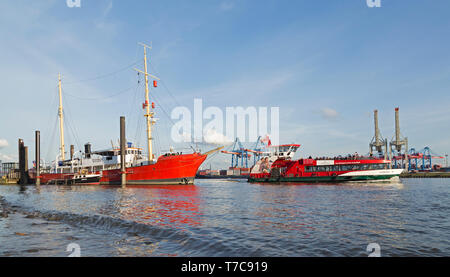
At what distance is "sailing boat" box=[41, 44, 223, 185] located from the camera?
4988cm

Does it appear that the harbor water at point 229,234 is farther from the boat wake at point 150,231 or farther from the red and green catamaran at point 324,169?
the red and green catamaran at point 324,169

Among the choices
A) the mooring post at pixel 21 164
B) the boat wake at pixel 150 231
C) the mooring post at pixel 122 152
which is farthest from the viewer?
the mooring post at pixel 21 164

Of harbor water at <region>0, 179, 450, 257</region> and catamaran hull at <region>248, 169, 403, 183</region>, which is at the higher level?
harbor water at <region>0, 179, 450, 257</region>

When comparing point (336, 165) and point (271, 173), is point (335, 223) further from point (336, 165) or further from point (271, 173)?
point (271, 173)

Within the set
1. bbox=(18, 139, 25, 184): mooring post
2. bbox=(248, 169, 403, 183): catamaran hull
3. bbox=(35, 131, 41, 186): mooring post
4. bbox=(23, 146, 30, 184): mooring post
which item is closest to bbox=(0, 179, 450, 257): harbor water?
bbox=(248, 169, 403, 183): catamaran hull

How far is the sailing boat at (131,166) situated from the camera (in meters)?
49.9

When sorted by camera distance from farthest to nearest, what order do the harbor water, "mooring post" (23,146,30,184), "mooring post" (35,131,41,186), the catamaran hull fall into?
"mooring post" (23,146,30,184), "mooring post" (35,131,41,186), the catamaran hull, the harbor water

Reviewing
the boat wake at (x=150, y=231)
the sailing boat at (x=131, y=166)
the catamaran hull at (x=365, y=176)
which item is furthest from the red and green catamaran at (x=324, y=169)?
the boat wake at (x=150, y=231)

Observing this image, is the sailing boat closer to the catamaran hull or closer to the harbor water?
the catamaran hull

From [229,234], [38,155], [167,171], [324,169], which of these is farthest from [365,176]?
[38,155]

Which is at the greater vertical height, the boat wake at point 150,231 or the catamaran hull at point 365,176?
the boat wake at point 150,231
